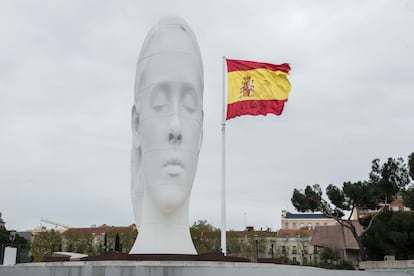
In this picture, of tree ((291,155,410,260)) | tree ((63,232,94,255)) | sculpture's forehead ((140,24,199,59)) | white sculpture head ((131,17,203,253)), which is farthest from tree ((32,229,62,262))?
sculpture's forehead ((140,24,199,59))

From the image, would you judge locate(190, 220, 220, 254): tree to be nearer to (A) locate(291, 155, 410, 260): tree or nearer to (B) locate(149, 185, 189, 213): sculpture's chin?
(A) locate(291, 155, 410, 260): tree

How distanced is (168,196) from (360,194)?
88.0 ft

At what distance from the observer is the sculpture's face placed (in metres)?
13.2

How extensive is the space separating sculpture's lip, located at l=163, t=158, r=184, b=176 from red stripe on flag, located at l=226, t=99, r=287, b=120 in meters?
6.50

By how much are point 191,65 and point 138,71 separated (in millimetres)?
1833

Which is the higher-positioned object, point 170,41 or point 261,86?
point 261,86

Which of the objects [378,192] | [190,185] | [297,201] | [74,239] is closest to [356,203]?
[378,192]

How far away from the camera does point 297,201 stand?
126 ft

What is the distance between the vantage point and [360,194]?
36.5 metres

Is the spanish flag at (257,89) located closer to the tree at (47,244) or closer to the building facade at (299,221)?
the tree at (47,244)

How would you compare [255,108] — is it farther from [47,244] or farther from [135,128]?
[47,244]

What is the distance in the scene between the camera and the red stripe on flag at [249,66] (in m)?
19.7

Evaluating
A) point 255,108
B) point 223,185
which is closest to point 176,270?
point 223,185

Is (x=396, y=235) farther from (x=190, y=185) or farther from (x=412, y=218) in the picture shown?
(x=190, y=185)
